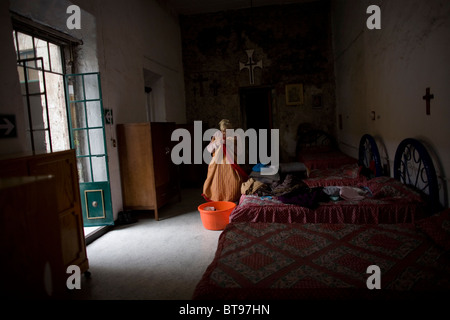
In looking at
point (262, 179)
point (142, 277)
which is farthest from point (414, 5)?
point (142, 277)

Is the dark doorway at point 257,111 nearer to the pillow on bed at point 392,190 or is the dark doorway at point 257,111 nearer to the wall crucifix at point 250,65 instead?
the wall crucifix at point 250,65

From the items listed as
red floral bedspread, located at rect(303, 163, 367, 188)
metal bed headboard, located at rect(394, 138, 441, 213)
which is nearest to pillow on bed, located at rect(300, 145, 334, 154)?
red floral bedspread, located at rect(303, 163, 367, 188)

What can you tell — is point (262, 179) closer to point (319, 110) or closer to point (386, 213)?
point (386, 213)

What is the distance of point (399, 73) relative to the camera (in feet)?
11.3

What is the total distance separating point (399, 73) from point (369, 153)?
1.58 m

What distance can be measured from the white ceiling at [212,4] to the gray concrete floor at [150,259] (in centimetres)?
496

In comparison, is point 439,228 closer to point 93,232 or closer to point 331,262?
point 331,262

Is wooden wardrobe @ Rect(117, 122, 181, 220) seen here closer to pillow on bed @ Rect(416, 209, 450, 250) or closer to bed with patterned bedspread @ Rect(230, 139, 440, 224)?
bed with patterned bedspread @ Rect(230, 139, 440, 224)

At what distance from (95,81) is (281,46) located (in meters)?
4.74

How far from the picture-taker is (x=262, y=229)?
257 cm

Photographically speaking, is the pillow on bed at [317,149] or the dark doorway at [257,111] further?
the dark doorway at [257,111]

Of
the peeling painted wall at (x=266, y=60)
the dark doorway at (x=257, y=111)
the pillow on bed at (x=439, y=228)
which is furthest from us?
the dark doorway at (x=257, y=111)

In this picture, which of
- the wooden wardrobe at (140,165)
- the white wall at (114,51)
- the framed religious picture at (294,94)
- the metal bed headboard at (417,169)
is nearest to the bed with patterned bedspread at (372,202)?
the metal bed headboard at (417,169)

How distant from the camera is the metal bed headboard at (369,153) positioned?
4.02 m
